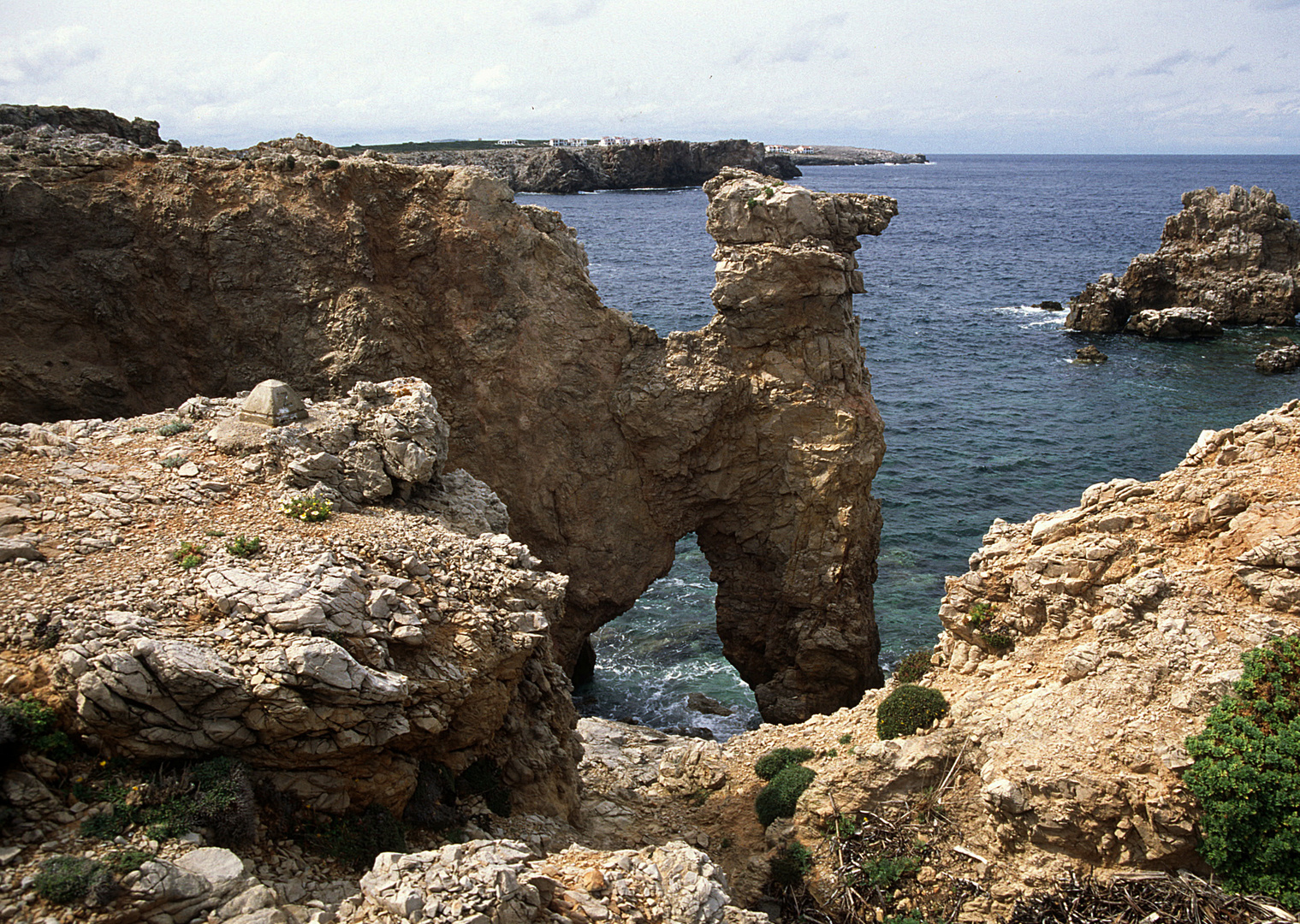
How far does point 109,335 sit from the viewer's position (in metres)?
30.6

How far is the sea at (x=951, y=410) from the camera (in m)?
41.0

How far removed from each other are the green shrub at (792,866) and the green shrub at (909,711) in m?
3.56

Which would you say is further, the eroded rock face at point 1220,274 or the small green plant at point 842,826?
the eroded rock face at point 1220,274

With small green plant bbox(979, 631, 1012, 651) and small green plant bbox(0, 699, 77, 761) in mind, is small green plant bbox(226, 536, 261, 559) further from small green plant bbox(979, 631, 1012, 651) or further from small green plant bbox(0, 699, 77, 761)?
small green plant bbox(979, 631, 1012, 651)

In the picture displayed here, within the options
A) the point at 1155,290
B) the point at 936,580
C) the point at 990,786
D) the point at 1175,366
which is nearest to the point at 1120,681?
the point at 990,786

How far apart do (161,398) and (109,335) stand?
2728 millimetres

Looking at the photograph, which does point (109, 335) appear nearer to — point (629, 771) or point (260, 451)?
point (260, 451)

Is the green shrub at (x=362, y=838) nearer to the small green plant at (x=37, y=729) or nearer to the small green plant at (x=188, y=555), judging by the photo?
the small green plant at (x=37, y=729)

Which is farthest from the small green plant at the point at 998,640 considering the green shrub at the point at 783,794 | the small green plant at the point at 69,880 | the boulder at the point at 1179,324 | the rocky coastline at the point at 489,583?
the boulder at the point at 1179,324

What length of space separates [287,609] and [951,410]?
56.1 m

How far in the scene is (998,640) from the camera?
881 inches

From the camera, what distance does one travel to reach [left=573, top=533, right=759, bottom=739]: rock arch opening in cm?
3709

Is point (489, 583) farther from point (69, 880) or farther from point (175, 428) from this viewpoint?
point (175, 428)

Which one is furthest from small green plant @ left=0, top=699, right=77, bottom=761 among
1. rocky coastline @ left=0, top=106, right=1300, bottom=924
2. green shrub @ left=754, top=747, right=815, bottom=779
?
green shrub @ left=754, top=747, right=815, bottom=779
